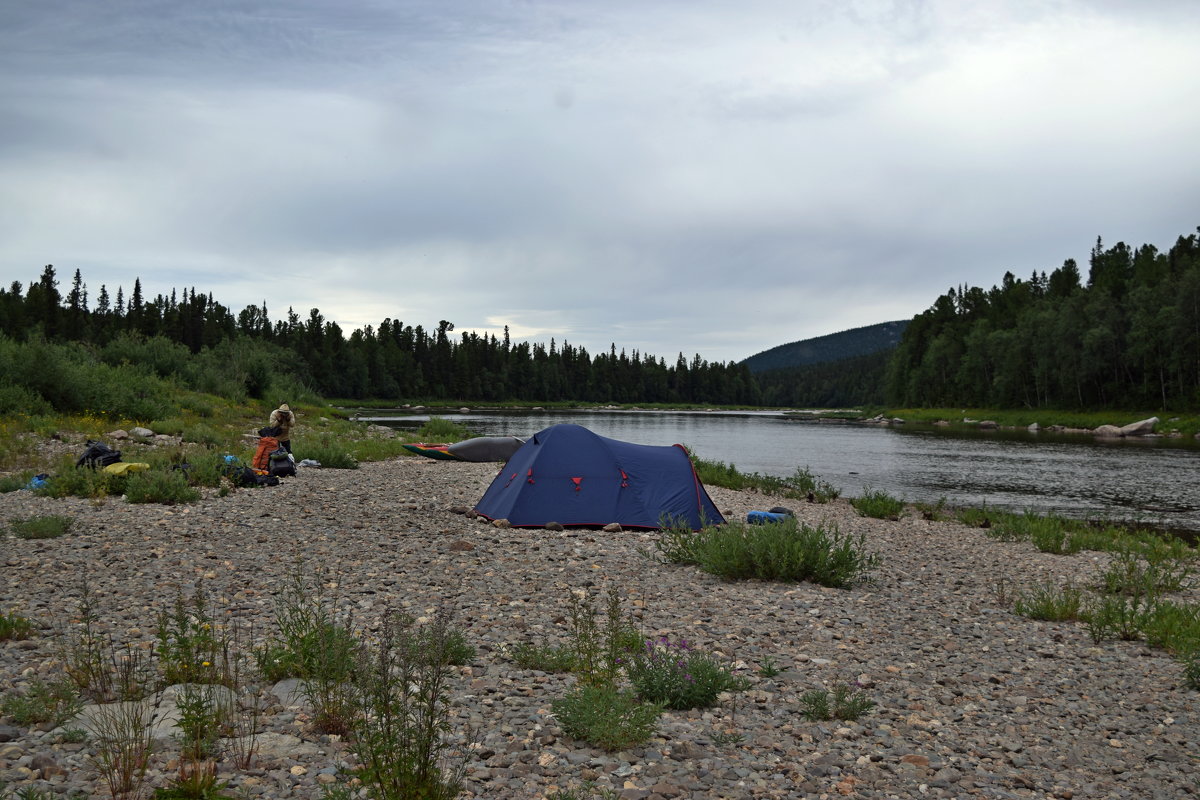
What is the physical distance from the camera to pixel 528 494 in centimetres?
1406

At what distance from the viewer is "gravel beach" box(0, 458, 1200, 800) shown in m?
4.71

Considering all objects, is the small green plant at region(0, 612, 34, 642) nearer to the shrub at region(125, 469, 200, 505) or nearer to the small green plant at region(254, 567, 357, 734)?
the small green plant at region(254, 567, 357, 734)

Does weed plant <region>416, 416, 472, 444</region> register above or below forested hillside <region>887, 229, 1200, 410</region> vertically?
below

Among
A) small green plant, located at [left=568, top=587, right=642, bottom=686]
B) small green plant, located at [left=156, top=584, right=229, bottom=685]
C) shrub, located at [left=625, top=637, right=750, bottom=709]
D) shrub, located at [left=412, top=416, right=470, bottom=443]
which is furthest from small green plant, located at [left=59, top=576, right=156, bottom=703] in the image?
shrub, located at [left=412, top=416, right=470, bottom=443]

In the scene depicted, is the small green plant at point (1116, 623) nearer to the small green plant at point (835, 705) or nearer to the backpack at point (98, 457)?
the small green plant at point (835, 705)

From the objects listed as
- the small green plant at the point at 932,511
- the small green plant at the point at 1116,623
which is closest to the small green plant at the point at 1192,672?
the small green plant at the point at 1116,623

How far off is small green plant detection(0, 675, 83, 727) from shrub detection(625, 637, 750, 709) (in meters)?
3.95

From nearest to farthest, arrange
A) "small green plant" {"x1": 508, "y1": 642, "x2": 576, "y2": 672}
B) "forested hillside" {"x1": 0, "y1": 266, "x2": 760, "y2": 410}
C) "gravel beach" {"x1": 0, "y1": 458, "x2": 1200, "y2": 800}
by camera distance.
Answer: "gravel beach" {"x1": 0, "y1": 458, "x2": 1200, "y2": 800}, "small green plant" {"x1": 508, "y1": 642, "x2": 576, "y2": 672}, "forested hillside" {"x1": 0, "y1": 266, "x2": 760, "y2": 410}

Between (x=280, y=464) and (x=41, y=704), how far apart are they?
14637mm

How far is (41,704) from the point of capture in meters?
4.86

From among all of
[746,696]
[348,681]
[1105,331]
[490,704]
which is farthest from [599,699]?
[1105,331]

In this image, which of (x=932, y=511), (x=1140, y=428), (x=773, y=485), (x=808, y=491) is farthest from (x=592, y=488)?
(x=1140, y=428)

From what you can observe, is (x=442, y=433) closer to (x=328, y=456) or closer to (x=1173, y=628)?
(x=328, y=456)

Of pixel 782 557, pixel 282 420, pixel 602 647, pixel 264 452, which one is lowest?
pixel 602 647
